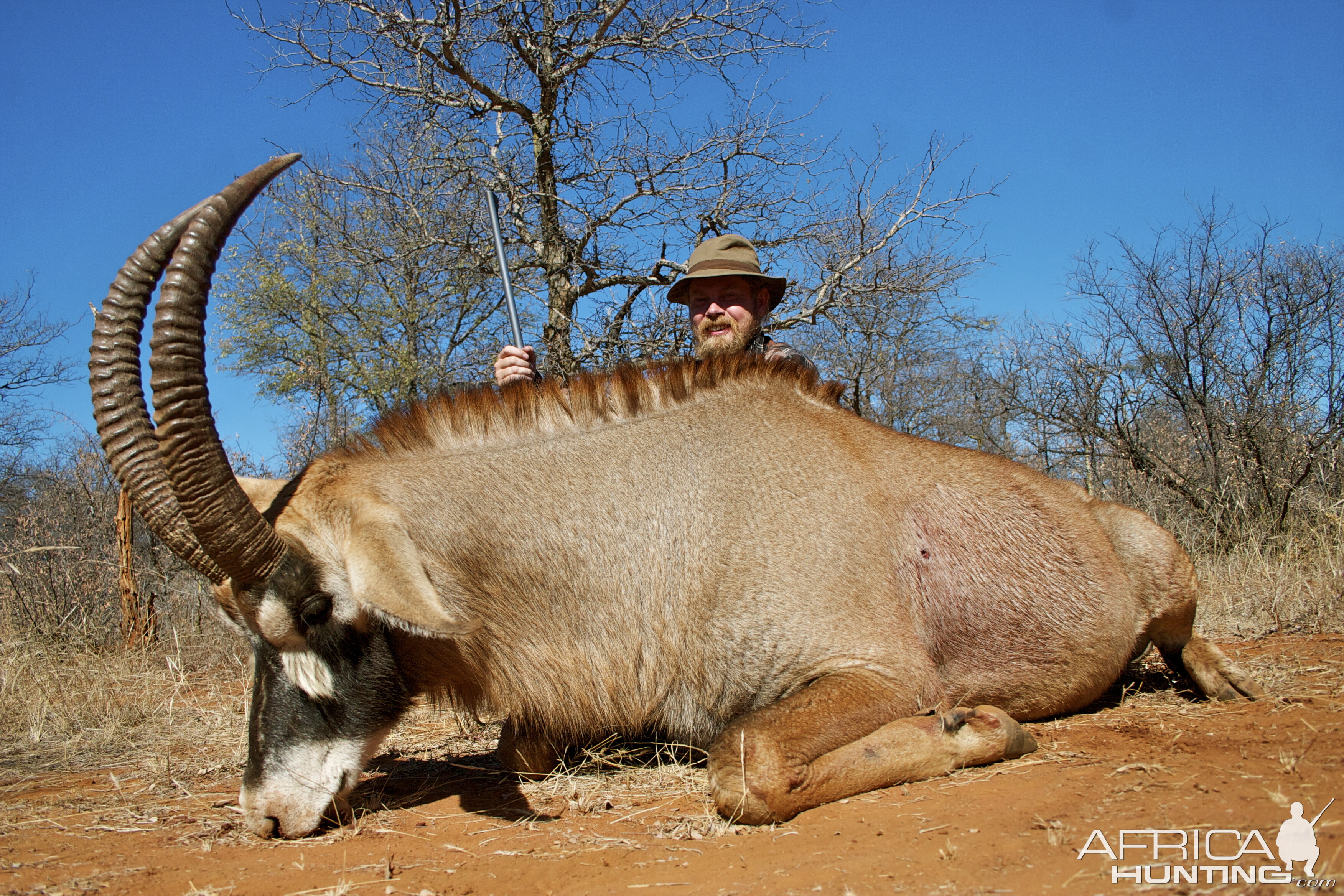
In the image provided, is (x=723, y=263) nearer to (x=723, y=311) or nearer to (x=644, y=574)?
(x=723, y=311)

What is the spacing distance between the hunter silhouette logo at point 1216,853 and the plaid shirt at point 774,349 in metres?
2.94

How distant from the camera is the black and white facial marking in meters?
3.45

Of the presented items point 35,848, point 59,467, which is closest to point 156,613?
point 35,848

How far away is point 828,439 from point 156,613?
7.30 m

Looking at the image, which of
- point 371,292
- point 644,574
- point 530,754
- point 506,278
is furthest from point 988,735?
point 371,292

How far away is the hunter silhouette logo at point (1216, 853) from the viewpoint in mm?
2219

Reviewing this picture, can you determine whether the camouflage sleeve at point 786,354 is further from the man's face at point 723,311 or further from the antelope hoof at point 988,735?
the antelope hoof at point 988,735

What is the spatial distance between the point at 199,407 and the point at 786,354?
12.7 feet

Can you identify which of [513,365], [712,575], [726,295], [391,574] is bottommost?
[712,575]

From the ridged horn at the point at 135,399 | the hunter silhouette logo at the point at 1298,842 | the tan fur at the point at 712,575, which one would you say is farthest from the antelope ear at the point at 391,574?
the hunter silhouette logo at the point at 1298,842

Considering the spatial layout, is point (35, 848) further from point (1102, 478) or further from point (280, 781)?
point (1102, 478)

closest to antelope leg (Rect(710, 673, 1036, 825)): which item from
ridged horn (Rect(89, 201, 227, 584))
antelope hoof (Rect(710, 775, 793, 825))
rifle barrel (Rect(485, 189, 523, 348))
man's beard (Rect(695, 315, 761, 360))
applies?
antelope hoof (Rect(710, 775, 793, 825))

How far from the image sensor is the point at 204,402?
332cm

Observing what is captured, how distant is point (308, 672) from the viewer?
11.5 ft
